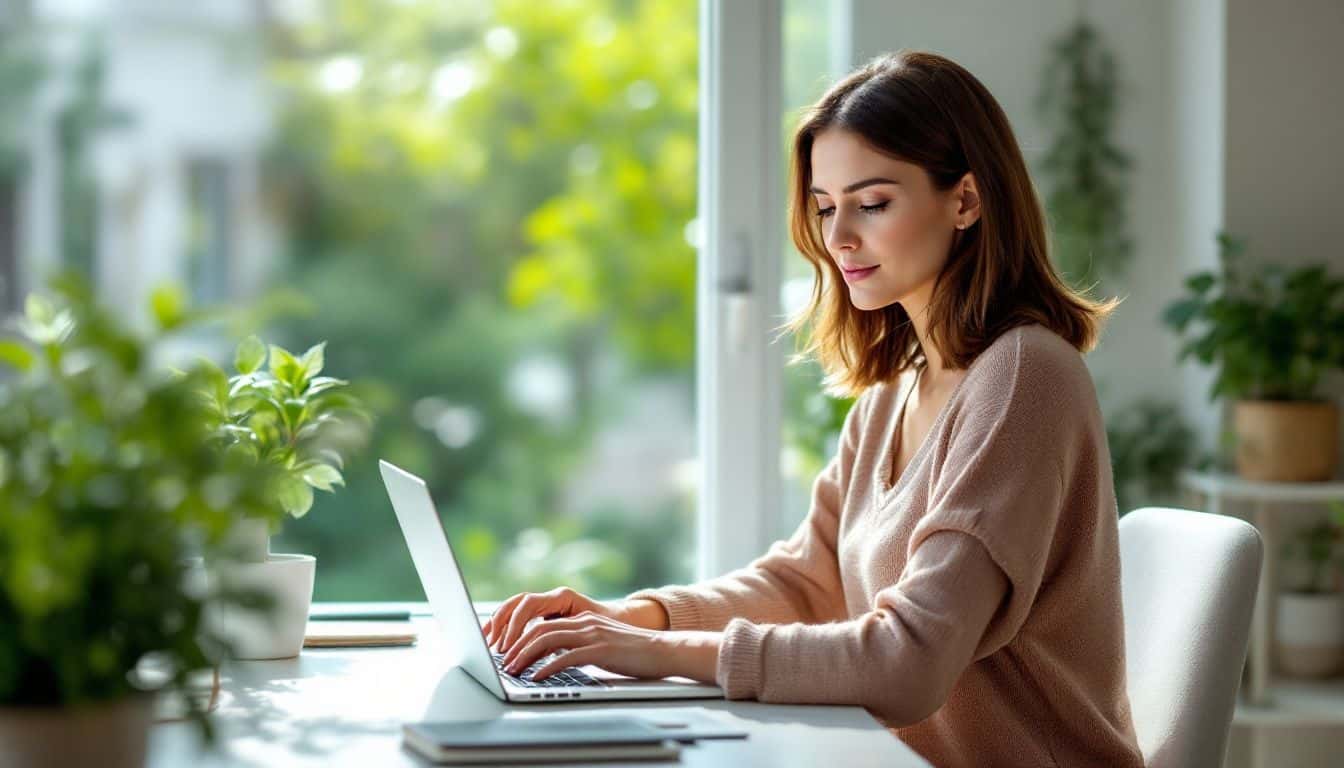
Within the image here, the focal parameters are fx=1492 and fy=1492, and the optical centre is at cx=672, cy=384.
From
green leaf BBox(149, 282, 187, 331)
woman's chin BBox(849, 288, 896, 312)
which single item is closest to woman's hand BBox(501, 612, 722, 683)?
woman's chin BBox(849, 288, 896, 312)

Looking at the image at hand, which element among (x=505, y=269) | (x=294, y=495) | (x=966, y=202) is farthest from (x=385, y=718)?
(x=505, y=269)

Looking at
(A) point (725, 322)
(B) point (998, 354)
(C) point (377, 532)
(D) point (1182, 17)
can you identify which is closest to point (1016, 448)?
(B) point (998, 354)

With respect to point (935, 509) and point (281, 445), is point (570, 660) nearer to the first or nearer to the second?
point (935, 509)

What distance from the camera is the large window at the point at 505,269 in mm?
6461

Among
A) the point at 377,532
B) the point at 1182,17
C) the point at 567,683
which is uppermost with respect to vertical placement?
the point at 1182,17

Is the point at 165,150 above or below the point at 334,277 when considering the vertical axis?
above

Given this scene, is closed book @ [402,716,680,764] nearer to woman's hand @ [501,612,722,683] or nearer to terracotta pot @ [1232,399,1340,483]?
woman's hand @ [501,612,722,683]

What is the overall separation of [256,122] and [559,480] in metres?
2.15

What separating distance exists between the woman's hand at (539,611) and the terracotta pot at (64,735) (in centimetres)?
62

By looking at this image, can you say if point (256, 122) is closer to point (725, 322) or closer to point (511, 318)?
point (511, 318)

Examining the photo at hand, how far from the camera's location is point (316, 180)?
7.01 metres

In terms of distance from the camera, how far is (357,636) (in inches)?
65.2

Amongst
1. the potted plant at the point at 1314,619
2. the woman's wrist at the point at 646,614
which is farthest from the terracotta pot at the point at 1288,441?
the woman's wrist at the point at 646,614

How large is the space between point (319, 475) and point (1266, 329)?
65.9 inches
